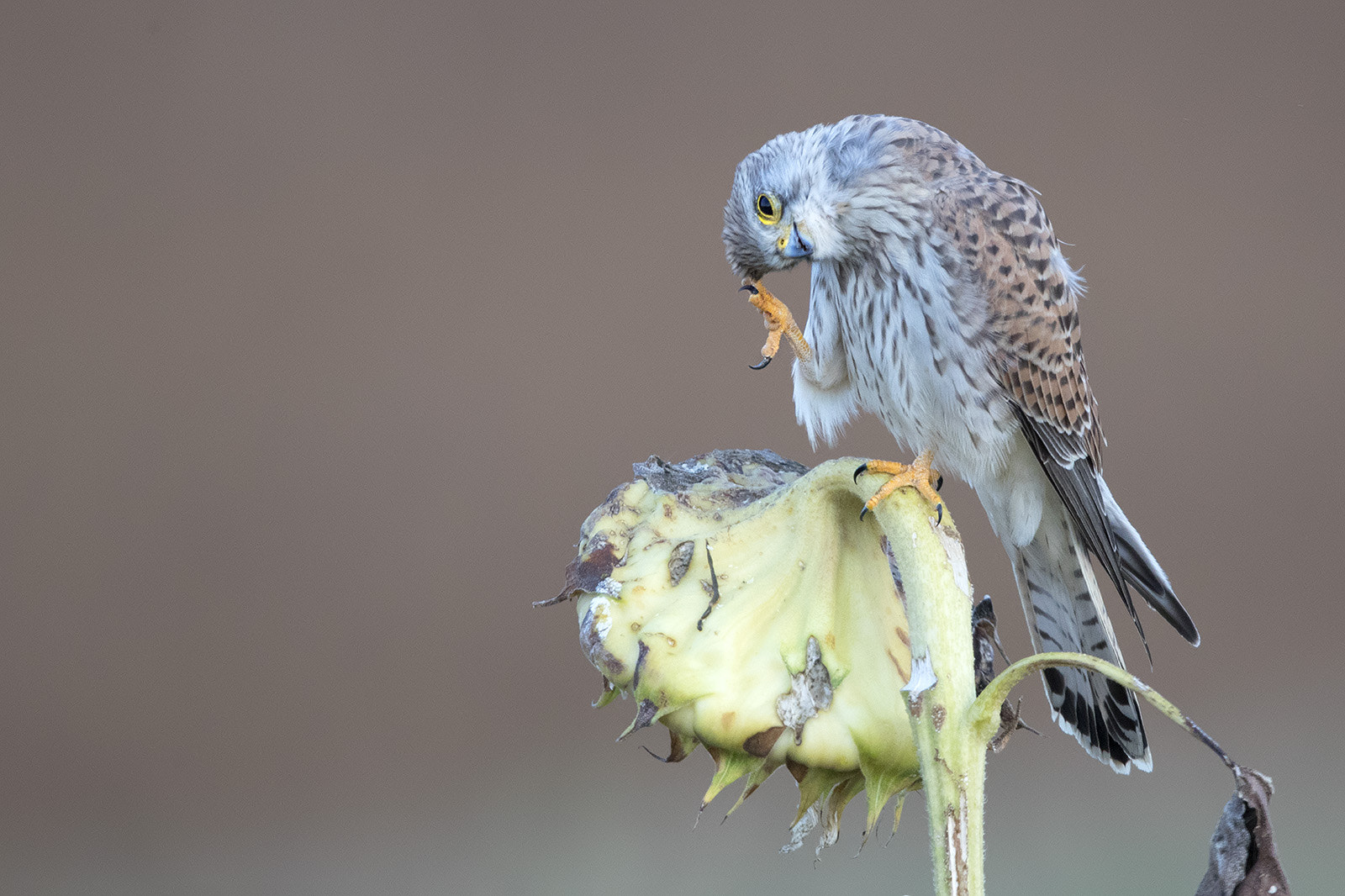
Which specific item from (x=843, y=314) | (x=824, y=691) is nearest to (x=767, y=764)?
(x=824, y=691)

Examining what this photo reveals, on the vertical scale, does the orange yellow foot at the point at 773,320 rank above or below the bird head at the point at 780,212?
below

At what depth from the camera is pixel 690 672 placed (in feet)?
2.25

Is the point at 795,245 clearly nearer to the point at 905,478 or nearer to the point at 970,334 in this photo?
the point at 970,334

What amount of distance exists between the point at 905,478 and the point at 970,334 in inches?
18.8

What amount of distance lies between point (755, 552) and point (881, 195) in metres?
0.60

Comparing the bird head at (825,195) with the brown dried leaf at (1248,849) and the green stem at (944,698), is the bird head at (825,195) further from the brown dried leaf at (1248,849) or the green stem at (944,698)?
the brown dried leaf at (1248,849)

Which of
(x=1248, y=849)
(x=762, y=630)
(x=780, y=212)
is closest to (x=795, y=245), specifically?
(x=780, y=212)

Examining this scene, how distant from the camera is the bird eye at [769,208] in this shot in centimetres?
116

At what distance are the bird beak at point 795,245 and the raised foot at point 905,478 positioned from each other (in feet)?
0.83

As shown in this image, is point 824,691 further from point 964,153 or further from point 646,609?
point 964,153

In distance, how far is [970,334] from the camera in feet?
4.05

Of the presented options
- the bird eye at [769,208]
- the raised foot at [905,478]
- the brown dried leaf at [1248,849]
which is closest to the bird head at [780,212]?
the bird eye at [769,208]

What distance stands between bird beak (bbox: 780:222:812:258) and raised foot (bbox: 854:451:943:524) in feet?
0.83

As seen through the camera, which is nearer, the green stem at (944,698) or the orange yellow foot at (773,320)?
the green stem at (944,698)
